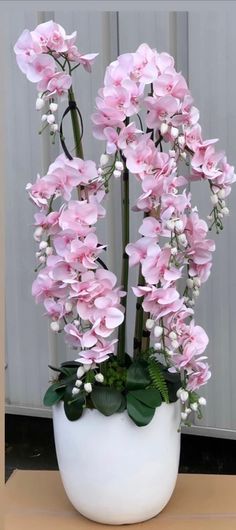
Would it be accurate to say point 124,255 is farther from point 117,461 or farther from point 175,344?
point 117,461

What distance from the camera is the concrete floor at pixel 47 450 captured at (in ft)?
5.87

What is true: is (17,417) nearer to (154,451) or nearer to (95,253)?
(154,451)

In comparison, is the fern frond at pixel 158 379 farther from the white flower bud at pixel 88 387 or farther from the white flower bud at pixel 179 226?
the white flower bud at pixel 179 226

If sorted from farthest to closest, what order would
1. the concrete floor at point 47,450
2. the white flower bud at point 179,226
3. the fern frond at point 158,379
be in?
1. the concrete floor at point 47,450
2. the fern frond at point 158,379
3. the white flower bud at point 179,226

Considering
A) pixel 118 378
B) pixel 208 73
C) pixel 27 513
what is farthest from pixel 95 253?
pixel 208 73

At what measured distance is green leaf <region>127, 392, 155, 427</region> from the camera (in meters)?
1.15

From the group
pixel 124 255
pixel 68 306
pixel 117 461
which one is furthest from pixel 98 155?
pixel 117 461

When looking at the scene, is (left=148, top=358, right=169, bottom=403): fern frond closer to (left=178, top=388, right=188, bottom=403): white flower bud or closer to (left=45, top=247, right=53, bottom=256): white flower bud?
(left=178, top=388, right=188, bottom=403): white flower bud

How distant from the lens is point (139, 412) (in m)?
1.15

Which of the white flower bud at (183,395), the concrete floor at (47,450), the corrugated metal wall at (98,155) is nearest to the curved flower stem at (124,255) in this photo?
the white flower bud at (183,395)

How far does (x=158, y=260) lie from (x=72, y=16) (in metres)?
0.80

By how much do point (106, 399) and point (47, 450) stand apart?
87 cm

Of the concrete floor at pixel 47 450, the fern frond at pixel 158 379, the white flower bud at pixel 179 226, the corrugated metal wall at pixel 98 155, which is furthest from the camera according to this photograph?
the concrete floor at pixel 47 450

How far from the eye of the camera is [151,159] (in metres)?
1.11
